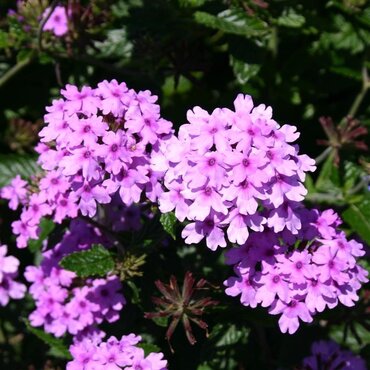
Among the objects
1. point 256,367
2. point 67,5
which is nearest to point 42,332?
point 256,367

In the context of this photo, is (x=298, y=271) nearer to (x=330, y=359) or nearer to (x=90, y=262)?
(x=330, y=359)

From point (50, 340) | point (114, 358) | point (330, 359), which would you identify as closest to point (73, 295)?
point (50, 340)

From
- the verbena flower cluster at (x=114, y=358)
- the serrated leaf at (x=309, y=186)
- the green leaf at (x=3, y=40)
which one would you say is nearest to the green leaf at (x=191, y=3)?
the green leaf at (x=3, y=40)

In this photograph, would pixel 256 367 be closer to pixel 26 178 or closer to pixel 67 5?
pixel 26 178

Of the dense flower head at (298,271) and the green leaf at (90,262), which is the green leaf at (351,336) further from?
the green leaf at (90,262)

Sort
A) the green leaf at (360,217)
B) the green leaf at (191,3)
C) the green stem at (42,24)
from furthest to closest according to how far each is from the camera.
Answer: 1. the green leaf at (191,3)
2. the green stem at (42,24)
3. the green leaf at (360,217)

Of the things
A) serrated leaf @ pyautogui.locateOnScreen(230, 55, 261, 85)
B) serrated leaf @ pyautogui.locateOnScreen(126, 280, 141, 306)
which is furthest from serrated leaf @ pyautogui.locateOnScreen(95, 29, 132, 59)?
serrated leaf @ pyautogui.locateOnScreen(126, 280, 141, 306)
